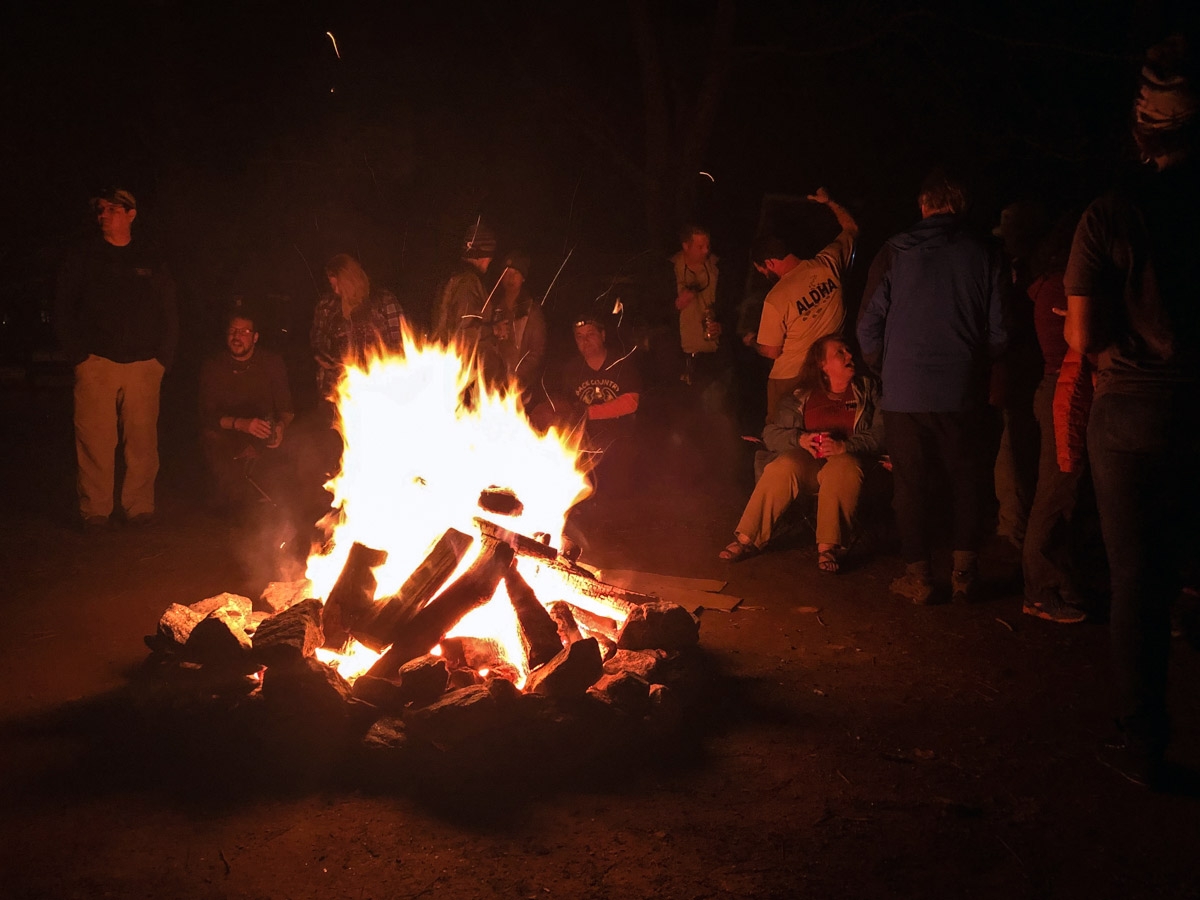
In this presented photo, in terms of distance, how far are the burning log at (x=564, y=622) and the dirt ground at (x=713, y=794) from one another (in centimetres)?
68

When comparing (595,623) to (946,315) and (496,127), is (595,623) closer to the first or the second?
(946,315)

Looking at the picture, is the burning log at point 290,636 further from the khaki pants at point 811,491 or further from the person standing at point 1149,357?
the khaki pants at point 811,491

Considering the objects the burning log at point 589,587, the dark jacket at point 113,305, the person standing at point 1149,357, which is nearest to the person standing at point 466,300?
the dark jacket at point 113,305

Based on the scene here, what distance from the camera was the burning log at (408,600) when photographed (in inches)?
173

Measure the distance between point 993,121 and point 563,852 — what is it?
1048 cm

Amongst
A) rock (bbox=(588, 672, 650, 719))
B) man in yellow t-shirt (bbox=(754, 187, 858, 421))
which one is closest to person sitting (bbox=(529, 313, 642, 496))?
man in yellow t-shirt (bbox=(754, 187, 858, 421))

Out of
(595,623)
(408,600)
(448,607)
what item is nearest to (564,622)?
(595,623)

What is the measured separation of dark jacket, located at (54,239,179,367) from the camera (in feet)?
24.6

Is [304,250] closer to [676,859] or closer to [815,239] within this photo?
[815,239]

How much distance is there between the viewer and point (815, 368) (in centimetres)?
684

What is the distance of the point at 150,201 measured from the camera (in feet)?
37.8

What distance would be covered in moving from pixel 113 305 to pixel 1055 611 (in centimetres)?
699

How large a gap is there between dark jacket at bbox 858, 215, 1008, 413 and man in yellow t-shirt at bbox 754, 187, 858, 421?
70.1 inches

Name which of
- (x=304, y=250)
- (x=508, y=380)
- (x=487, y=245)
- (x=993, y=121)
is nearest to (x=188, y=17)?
(x=304, y=250)
